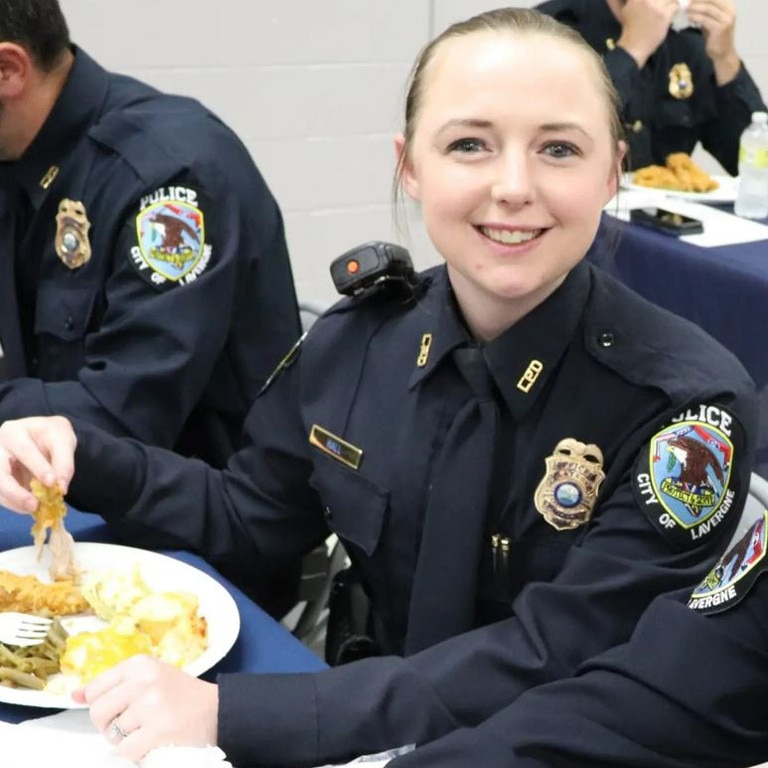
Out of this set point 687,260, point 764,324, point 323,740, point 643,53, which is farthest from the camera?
point 643,53

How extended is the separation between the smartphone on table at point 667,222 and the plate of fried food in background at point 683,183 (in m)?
0.26

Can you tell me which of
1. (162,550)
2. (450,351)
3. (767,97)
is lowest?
(767,97)

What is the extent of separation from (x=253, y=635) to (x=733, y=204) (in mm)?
2242

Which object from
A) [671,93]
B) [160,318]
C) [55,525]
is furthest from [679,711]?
[671,93]

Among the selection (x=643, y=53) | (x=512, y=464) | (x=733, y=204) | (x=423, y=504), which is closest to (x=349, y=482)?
(x=423, y=504)

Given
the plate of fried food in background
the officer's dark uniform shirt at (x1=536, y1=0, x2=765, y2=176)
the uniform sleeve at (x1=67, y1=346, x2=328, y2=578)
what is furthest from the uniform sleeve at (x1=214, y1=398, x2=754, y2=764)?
the officer's dark uniform shirt at (x1=536, y1=0, x2=765, y2=176)

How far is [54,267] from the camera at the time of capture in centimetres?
199

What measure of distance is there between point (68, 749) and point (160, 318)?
32.6 inches

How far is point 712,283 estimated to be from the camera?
8.78 feet

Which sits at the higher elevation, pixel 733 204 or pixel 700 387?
pixel 700 387

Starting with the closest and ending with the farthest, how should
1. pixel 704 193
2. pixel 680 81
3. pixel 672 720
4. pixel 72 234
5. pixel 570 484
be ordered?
1. pixel 672 720
2. pixel 570 484
3. pixel 72 234
4. pixel 704 193
5. pixel 680 81

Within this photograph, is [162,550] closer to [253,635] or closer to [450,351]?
[253,635]

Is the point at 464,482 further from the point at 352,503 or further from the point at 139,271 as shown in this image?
the point at 139,271

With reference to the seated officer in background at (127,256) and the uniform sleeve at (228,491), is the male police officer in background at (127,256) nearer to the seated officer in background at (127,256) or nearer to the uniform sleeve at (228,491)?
the seated officer in background at (127,256)
